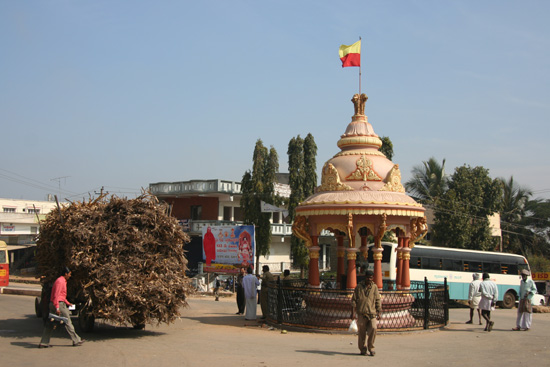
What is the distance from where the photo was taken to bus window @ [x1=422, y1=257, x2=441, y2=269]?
2686cm

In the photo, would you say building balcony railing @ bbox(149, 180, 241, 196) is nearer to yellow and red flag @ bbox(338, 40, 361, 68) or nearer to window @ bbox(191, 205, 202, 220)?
window @ bbox(191, 205, 202, 220)

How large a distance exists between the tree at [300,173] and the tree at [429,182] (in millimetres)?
13036

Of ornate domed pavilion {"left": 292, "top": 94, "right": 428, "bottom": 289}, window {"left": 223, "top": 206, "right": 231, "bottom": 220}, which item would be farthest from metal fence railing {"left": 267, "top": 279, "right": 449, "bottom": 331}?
window {"left": 223, "top": 206, "right": 231, "bottom": 220}

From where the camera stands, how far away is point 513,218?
46.6m

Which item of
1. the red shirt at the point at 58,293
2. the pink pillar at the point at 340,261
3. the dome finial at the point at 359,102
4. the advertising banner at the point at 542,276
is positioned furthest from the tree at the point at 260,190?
the red shirt at the point at 58,293

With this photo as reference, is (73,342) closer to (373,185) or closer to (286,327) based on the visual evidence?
(286,327)

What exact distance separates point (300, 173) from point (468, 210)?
14.0m

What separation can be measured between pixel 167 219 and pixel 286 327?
14.0ft

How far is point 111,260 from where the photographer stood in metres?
11.3

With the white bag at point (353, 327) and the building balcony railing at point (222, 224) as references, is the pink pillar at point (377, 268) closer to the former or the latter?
the white bag at point (353, 327)

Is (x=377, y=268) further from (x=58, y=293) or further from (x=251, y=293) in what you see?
(x=58, y=293)

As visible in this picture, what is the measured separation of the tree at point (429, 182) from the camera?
43125 millimetres

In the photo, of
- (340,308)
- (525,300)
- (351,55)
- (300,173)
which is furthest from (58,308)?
(300,173)

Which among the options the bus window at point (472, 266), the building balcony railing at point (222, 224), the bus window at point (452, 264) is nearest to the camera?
the bus window at point (452, 264)
